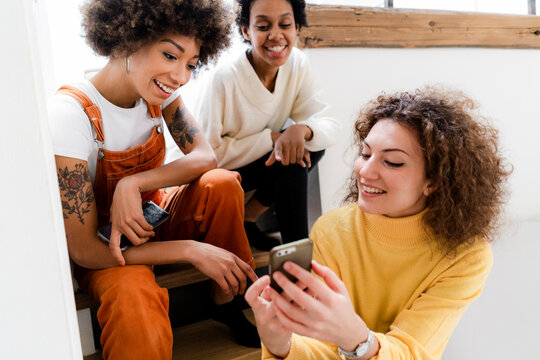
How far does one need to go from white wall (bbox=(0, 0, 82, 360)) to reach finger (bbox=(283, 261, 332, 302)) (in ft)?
1.17

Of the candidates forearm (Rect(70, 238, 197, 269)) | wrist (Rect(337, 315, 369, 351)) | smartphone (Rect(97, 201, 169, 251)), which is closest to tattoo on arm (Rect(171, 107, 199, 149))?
smartphone (Rect(97, 201, 169, 251))

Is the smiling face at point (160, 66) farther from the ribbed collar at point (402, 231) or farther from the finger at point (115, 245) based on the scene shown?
the ribbed collar at point (402, 231)

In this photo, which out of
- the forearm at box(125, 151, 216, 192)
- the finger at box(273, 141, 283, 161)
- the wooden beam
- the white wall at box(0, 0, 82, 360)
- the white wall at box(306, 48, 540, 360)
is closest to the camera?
the white wall at box(0, 0, 82, 360)

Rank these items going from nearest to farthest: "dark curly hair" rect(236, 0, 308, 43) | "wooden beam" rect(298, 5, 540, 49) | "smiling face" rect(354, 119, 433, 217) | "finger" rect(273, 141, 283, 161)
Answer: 1. "smiling face" rect(354, 119, 433, 217)
2. "finger" rect(273, 141, 283, 161)
3. "dark curly hair" rect(236, 0, 308, 43)
4. "wooden beam" rect(298, 5, 540, 49)

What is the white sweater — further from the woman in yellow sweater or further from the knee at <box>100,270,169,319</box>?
the knee at <box>100,270,169,319</box>

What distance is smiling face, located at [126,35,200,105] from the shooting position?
1.22 meters

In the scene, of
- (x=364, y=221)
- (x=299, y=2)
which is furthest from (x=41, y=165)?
(x=299, y=2)

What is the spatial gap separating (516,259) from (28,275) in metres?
2.63

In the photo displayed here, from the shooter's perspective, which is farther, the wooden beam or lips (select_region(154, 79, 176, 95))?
the wooden beam

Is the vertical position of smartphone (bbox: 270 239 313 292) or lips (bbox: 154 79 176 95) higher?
lips (bbox: 154 79 176 95)

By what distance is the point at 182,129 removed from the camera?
4.66 ft

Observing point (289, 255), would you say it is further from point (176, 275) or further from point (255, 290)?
point (176, 275)

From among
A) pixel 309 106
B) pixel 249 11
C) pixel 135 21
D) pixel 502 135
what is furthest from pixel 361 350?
pixel 502 135

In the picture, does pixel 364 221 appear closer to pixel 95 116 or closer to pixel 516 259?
pixel 95 116
